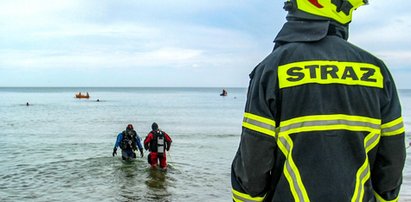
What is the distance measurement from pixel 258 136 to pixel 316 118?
24cm

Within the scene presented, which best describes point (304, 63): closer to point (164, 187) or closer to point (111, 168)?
point (164, 187)

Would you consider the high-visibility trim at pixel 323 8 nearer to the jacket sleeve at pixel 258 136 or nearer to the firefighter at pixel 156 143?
the jacket sleeve at pixel 258 136

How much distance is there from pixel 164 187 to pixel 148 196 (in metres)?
1.17

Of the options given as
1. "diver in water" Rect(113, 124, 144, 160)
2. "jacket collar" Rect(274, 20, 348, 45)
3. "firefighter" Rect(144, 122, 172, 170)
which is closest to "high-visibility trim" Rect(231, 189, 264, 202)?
"jacket collar" Rect(274, 20, 348, 45)

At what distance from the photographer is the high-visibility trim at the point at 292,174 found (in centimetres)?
188

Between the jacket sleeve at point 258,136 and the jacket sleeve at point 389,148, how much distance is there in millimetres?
477

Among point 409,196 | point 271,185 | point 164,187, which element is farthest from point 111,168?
point 271,185

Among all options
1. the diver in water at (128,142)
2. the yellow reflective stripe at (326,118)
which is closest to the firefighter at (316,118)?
the yellow reflective stripe at (326,118)

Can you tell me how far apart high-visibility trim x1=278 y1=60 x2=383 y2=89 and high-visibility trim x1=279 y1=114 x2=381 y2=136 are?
14 cm

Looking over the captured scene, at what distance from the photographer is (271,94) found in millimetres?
1886

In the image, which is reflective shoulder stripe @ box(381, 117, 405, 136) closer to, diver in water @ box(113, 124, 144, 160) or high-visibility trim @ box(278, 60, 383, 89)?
high-visibility trim @ box(278, 60, 383, 89)

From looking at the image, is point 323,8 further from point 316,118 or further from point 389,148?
point 389,148

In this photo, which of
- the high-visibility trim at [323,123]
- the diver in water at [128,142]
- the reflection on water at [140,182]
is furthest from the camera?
the diver in water at [128,142]

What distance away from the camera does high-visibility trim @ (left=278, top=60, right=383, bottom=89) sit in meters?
1.88
